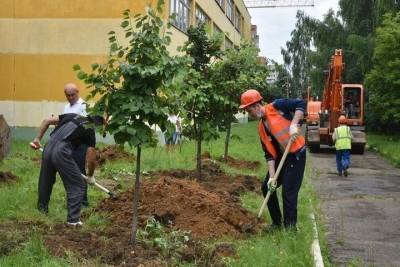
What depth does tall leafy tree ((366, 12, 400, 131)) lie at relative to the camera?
1142 inches

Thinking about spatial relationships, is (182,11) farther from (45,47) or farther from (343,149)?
(343,149)

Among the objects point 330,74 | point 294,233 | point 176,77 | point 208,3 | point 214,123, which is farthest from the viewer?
point 208,3

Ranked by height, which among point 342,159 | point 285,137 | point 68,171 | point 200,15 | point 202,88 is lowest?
point 342,159

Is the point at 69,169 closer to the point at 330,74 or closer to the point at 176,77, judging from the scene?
the point at 176,77

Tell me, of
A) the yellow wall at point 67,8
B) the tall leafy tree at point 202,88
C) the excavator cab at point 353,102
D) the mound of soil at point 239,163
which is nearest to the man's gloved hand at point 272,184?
the tall leafy tree at point 202,88

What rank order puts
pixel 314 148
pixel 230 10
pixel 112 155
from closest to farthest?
pixel 112 155 → pixel 314 148 → pixel 230 10

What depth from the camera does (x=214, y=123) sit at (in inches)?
471

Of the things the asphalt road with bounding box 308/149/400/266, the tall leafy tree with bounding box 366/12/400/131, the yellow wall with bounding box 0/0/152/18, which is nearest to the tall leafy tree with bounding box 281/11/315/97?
the tall leafy tree with bounding box 366/12/400/131

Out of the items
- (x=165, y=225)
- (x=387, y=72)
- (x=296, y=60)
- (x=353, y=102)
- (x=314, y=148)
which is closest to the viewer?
(x=165, y=225)

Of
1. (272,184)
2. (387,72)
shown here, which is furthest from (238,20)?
(272,184)

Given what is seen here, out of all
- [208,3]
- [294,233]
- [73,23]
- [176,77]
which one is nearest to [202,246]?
[294,233]

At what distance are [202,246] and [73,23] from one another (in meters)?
17.6

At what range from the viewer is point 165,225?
24.6 ft

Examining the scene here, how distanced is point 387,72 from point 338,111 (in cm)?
677
